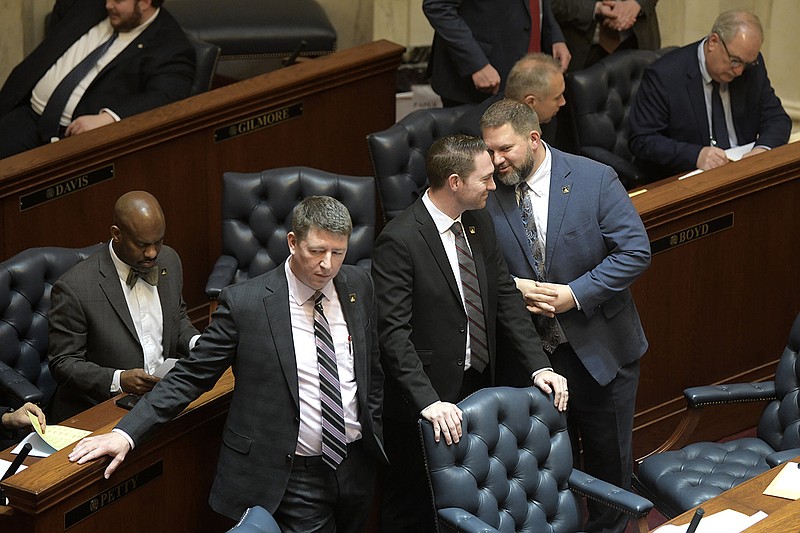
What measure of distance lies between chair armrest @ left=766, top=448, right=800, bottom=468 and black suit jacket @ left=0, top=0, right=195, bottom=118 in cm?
325

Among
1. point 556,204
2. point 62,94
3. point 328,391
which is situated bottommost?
point 328,391

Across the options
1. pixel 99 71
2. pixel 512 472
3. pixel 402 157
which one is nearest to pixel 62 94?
pixel 99 71

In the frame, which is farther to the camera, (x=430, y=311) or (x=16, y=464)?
(x=430, y=311)

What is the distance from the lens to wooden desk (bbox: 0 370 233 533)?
143 inches

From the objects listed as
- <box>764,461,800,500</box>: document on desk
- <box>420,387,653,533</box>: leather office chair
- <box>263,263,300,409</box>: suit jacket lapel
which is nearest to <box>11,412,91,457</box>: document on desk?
<box>263,263,300,409</box>: suit jacket lapel

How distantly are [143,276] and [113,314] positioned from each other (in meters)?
0.17

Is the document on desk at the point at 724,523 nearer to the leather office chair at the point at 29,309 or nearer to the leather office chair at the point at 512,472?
the leather office chair at the point at 512,472

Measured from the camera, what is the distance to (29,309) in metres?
4.82

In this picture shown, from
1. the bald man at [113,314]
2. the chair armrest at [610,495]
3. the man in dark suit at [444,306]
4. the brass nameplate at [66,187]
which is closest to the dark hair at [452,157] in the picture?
the man in dark suit at [444,306]

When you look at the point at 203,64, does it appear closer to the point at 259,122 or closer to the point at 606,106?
the point at 259,122

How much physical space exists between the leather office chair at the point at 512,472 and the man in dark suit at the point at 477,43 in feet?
7.25

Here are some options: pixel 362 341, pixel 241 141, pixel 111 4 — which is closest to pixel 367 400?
pixel 362 341

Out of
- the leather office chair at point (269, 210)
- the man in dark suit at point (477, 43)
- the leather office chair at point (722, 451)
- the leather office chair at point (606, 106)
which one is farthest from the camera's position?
the leather office chair at point (606, 106)

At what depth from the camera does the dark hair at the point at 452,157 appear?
13.6 ft
